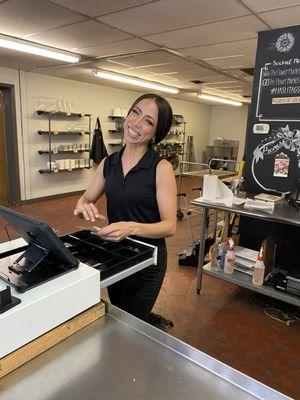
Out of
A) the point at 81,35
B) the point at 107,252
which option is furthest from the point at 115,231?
the point at 81,35

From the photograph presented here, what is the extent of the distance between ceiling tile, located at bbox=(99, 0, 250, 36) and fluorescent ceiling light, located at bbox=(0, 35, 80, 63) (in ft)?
4.15

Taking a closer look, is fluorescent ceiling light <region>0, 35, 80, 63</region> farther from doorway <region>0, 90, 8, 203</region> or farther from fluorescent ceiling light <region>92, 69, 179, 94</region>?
doorway <region>0, 90, 8, 203</region>

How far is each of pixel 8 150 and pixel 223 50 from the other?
13.5ft

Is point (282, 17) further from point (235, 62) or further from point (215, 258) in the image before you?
point (215, 258)

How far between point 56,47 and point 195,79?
119 inches

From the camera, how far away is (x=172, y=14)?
2799 mm

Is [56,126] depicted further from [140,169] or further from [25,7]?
[140,169]

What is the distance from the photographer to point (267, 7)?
2588 mm

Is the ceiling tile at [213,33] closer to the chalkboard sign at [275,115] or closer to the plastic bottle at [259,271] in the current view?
the chalkboard sign at [275,115]

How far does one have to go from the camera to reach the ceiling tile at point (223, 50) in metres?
3.63

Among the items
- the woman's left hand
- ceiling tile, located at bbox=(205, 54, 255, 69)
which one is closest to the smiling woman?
the woman's left hand

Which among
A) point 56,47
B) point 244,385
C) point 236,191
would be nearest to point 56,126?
point 56,47

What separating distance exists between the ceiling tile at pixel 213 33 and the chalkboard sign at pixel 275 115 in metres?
0.22

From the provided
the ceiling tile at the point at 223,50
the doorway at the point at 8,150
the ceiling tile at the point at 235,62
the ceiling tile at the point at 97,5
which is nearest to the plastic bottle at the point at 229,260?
the ceiling tile at the point at 97,5
